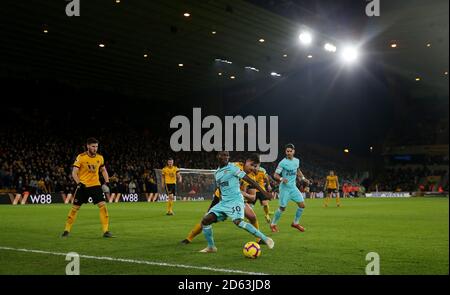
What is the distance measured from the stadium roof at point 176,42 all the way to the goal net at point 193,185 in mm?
8156

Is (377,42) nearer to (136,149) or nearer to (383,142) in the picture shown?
(136,149)

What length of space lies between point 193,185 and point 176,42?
34.8ft

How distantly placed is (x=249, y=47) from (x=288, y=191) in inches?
874

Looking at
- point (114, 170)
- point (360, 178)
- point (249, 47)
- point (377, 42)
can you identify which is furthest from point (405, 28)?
point (360, 178)

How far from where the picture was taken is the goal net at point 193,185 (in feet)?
123

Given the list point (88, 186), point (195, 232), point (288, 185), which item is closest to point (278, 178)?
point (288, 185)

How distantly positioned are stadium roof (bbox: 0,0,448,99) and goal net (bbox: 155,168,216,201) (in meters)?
8.16

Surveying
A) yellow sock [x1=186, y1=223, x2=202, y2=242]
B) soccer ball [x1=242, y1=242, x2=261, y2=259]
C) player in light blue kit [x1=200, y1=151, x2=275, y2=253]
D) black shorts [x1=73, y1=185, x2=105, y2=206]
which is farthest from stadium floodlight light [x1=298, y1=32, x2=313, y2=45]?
soccer ball [x1=242, y1=242, x2=261, y2=259]

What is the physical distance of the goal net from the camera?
123 ft

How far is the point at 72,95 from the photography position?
151 feet

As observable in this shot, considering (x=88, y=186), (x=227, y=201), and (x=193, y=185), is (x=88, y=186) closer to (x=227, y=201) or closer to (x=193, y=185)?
(x=227, y=201)

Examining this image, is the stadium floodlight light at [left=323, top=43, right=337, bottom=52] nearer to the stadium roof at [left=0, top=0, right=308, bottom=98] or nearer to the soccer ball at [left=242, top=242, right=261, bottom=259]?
the stadium roof at [left=0, top=0, right=308, bottom=98]

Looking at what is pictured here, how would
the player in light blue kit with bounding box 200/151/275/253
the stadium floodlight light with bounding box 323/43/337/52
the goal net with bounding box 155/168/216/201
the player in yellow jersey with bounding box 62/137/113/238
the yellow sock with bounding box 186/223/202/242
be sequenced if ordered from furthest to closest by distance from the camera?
the goal net with bounding box 155/168/216/201
the stadium floodlight light with bounding box 323/43/337/52
the player in yellow jersey with bounding box 62/137/113/238
the yellow sock with bounding box 186/223/202/242
the player in light blue kit with bounding box 200/151/275/253

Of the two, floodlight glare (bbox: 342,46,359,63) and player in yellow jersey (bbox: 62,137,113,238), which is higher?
floodlight glare (bbox: 342,46,359,63)
